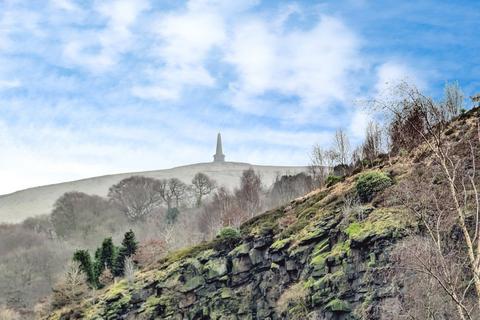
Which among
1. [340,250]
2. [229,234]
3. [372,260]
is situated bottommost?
[372,260]

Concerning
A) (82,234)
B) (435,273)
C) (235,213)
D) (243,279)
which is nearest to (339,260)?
(243,279)

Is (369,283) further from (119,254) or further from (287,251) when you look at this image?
(119,254)

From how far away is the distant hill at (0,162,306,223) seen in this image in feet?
377

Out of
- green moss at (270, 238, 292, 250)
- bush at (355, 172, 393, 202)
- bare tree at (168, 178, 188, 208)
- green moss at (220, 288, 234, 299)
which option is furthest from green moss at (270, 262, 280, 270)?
bare tree at (168, 178, 188, 208)

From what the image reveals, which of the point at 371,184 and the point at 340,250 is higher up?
the point at 371,184

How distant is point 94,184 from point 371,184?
107 meters

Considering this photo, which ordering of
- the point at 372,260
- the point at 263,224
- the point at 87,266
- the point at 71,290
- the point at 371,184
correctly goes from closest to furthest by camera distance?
the point at 372,260, the point at 371,184, the point at 263,224, the point at 71,290, the point at 87,266

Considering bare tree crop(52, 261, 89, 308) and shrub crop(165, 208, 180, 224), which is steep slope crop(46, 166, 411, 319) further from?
shrub crop(165, 208, 180, 224)

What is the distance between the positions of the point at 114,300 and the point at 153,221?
3980 centimetres

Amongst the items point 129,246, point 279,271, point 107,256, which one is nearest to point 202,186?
point 129,246

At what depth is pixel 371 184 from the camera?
32.3 metres

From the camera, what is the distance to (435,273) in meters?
10.3

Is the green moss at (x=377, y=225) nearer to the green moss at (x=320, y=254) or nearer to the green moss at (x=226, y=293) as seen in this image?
the green moss at (x=320, y=254)

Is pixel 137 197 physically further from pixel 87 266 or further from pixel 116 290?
pixel 116 290
